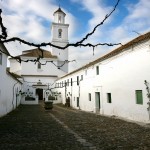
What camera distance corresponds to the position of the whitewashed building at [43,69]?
1703 inches

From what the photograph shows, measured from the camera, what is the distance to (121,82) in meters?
17.1

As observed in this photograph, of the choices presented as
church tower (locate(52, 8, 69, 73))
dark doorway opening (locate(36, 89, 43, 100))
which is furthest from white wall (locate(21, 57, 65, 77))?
dark doorway opening (locate(36, 89, 43, 100))

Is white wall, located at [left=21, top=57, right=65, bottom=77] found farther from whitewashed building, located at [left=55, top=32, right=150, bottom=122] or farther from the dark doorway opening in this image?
whitewashed building, located at [left=55, top=32, right=150, bottom=122]

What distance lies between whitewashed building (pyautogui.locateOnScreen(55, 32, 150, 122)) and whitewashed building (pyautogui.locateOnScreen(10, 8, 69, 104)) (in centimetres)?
1816

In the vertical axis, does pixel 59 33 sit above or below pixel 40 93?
above

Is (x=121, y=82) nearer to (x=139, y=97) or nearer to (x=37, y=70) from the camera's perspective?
(x=139, y=97)

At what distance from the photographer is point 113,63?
18484 mm

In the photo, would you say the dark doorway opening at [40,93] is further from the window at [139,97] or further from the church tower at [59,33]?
the window at [139,97]

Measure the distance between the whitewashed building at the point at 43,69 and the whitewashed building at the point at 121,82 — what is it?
18.2 m

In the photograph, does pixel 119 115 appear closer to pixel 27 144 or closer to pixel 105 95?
pixel 105 95

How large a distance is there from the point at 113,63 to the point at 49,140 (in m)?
10.8

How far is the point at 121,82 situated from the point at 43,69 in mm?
32309

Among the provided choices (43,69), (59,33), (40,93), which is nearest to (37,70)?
(43,69)

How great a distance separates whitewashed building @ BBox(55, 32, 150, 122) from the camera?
47.3 feet
